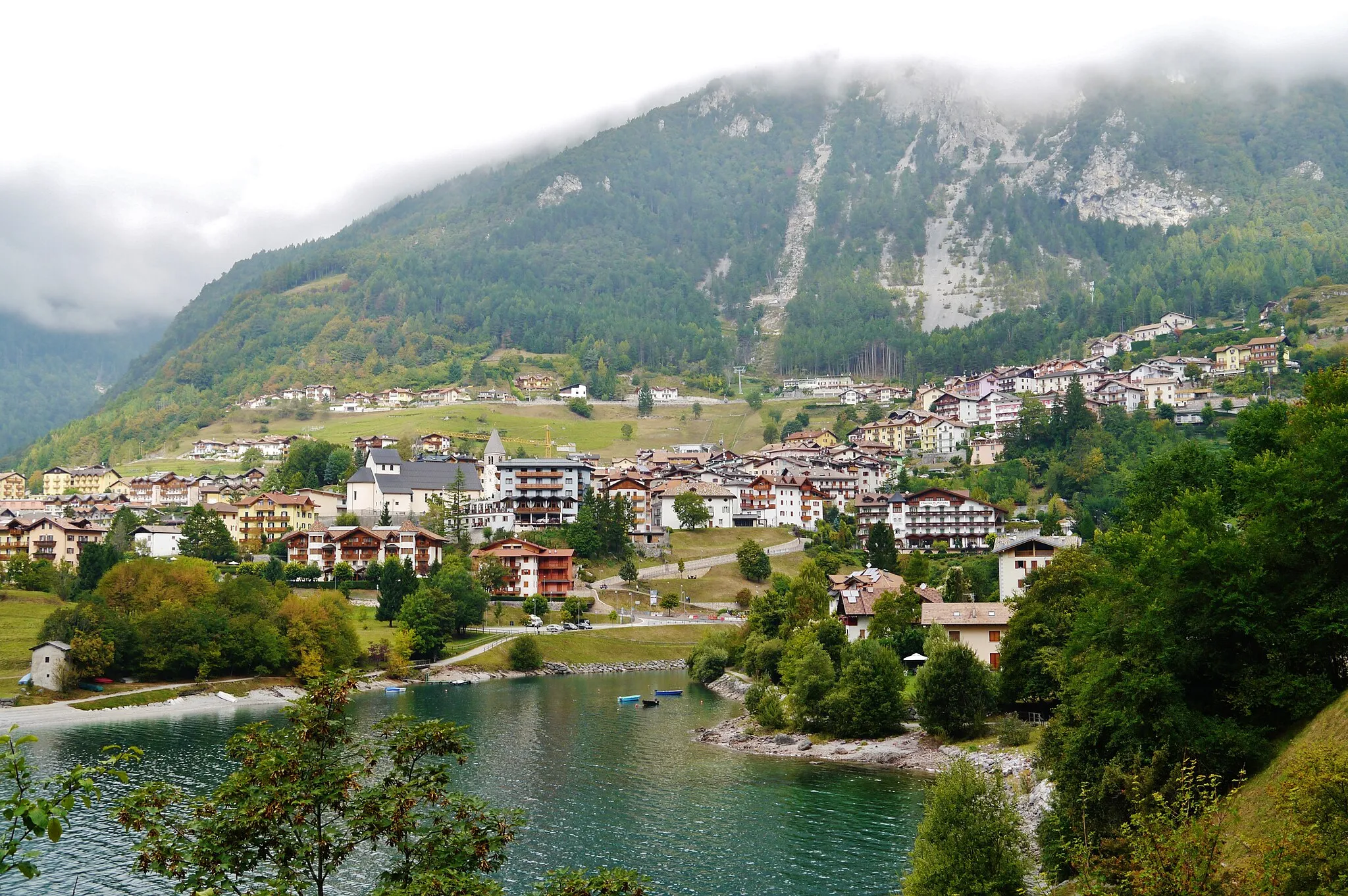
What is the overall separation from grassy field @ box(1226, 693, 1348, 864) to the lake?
36.1 feet

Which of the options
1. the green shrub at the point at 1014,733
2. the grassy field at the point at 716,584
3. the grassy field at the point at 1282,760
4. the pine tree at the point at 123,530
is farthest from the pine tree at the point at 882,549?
the pine tree at the point at 123,530

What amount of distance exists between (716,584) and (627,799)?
6105cm

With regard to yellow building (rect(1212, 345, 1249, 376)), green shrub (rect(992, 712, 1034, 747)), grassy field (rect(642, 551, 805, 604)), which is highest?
yellow building (rect(1212, 345, 1249, 376))

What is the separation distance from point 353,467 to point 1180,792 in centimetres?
12308

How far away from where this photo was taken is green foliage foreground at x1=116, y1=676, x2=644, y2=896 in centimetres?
1356

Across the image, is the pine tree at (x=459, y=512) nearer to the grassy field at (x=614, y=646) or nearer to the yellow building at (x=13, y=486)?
the grassy field at (x=614, y=646)

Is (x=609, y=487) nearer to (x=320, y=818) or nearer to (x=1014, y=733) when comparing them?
(x=1014, y=733)

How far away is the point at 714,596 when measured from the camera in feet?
338

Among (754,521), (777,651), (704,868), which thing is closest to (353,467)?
(754,521)

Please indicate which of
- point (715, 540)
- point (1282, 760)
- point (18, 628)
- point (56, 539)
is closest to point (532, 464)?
point (715, 540)

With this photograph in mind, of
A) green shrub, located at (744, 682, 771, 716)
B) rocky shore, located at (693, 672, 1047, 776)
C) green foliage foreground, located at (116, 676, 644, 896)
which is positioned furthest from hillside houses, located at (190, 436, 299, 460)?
green foliage foreground, located at (116, 676, 644, 896)

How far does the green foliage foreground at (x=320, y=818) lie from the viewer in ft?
44.5

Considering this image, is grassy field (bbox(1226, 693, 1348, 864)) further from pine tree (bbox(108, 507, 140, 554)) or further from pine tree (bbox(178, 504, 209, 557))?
pine tree (bbox(108, 507, 140, 554))

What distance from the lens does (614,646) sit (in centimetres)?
9069
